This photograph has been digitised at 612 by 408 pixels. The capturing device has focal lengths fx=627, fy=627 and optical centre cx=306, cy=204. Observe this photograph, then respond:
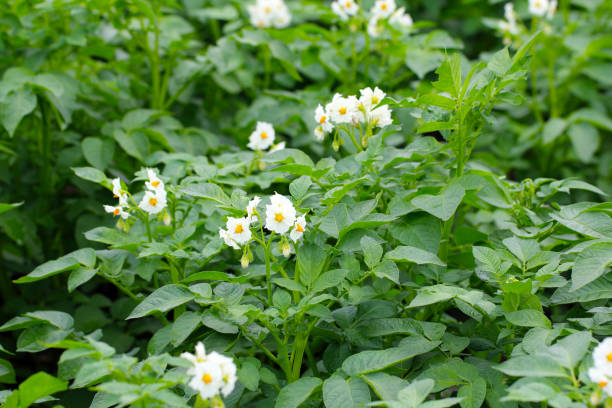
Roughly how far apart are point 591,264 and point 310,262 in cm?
54

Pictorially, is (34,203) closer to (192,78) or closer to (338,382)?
(192,78)

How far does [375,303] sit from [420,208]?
0.24m

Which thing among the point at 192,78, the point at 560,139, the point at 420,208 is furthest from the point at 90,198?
the point at 560,139

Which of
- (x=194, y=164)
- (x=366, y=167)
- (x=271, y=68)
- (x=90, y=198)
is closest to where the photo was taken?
(x=366, y=167)

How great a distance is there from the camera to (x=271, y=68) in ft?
8.70

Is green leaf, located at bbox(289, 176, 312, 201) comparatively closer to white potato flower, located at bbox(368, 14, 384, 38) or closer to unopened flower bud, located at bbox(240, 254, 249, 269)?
unopened flower bud, located at bbox(240, 254, 249, 269)

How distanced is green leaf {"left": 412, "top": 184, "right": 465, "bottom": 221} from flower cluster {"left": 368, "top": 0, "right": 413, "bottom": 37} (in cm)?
97

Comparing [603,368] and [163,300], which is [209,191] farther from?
[603,368]

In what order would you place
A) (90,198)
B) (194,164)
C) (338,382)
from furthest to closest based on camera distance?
1. (90,198)
2. (194,164)
3. (338,382)

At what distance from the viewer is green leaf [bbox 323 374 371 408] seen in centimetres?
110

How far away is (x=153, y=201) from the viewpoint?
4.65 feet

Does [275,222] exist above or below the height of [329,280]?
above

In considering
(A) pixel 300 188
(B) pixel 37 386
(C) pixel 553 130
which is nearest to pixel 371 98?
(A) pixel 300 188

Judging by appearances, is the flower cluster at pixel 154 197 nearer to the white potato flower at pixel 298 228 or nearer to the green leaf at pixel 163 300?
the green leaf at pixel 163 300
